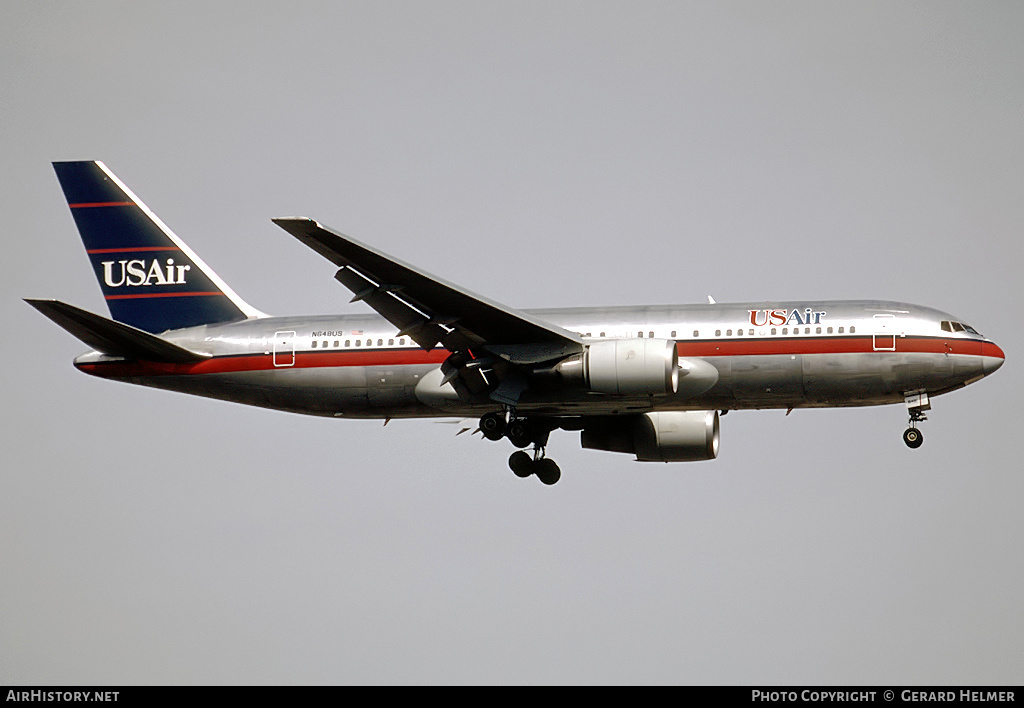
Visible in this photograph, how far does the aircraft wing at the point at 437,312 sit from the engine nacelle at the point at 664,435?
193 inches

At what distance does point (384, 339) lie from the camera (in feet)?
129

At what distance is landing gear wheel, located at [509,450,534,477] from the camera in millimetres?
41188

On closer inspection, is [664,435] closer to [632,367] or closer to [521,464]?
[521,464]

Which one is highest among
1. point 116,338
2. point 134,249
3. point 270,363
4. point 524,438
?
point 134,249

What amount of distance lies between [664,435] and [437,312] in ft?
28.5

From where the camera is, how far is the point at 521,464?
41.2 metres

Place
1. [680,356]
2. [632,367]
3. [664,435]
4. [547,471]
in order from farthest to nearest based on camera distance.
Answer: [547,471]
[664,435]
[680,356]
[632,367]

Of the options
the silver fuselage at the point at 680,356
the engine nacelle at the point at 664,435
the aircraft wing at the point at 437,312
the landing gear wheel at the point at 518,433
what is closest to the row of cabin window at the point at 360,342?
the silver fuselage at the point at 680,356

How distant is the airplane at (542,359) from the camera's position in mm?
35906

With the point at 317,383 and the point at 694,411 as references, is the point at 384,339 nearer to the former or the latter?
the point at 317,383

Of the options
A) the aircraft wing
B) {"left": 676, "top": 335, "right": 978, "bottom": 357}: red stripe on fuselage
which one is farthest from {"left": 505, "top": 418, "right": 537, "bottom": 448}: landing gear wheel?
{"left": 676, "top": 335, "right": 978, "bottom": 357}: red stripe on fuselage

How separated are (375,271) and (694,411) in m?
10.2

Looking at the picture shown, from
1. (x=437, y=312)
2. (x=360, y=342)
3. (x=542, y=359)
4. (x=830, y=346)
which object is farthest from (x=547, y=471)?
(x=830, y=346)
